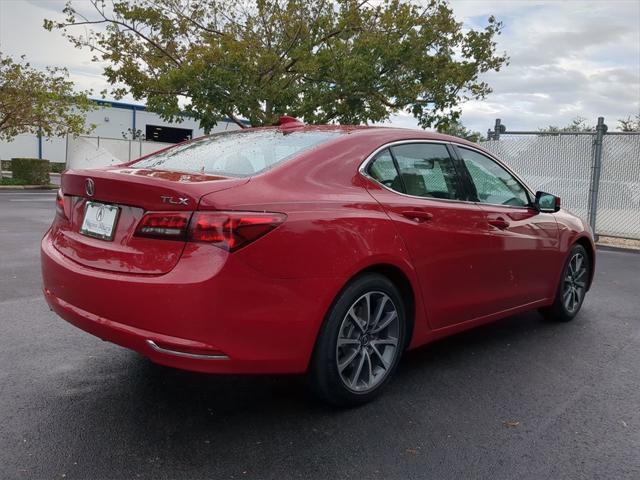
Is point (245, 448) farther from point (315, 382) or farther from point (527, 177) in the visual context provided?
point (527, 177)

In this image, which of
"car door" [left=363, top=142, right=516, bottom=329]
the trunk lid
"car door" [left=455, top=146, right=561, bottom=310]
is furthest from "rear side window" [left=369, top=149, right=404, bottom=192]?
the trunk lid

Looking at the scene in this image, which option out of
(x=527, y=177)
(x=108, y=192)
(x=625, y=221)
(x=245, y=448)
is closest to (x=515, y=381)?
(x=245, y=448)

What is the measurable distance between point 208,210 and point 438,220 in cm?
161

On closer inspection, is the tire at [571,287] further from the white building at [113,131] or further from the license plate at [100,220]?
the white building at [113,131]

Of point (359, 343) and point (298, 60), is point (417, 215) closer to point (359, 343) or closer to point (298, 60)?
point (359, 343)

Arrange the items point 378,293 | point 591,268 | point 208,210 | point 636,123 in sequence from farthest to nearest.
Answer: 1. point 636,123
2. point 591,268
3. point 378,293
4. point 208,210

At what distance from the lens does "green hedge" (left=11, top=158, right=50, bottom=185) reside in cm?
2398

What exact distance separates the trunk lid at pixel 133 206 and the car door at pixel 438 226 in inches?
40.7

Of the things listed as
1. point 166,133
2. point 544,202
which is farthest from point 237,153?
point 166,133

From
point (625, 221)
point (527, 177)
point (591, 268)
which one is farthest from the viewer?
point (527, 177)

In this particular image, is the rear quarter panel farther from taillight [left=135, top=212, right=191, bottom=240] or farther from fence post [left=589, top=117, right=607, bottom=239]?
fence post [left=589, top=117, right=607, bottom=239]

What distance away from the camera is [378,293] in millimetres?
3404

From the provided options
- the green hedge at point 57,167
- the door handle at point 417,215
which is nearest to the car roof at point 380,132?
the door handle at point 417,215

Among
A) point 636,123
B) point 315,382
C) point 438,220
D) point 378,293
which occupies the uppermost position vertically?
point 636,123
